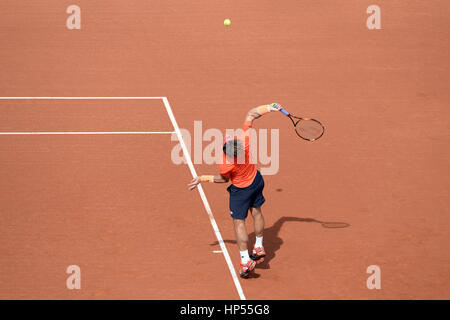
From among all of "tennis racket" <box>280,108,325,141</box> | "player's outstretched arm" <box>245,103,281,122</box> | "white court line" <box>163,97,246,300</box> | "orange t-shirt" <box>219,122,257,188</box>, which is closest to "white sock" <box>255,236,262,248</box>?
"white court line" <box>163,97,246,300</box>

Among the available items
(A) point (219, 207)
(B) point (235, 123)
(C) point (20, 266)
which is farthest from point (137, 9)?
(C) point (20, 266)

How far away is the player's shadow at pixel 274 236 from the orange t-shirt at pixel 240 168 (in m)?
1.50

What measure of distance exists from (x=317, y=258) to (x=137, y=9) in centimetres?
1437

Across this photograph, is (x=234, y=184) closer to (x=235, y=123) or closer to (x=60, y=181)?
(x=60, y=181)

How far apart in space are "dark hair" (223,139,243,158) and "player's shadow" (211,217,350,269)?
6.59 feet

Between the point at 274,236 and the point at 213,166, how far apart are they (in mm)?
2937

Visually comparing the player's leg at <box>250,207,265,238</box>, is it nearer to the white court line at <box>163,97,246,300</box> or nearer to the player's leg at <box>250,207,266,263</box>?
the player's leg at <box>250,207,266,263</box>

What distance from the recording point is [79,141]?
48.2ft

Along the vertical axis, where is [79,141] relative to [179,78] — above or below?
below

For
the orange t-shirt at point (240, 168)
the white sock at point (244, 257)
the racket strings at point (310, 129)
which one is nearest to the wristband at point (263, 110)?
the orange t-shirt at point (240, 168)

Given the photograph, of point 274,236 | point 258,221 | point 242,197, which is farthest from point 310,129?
point 242,197

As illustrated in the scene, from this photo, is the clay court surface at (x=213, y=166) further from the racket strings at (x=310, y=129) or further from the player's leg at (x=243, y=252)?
the racket strings at (x=310, y=129)

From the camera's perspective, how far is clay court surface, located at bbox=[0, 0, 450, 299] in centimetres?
1016

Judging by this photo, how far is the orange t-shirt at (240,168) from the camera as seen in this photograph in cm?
955
